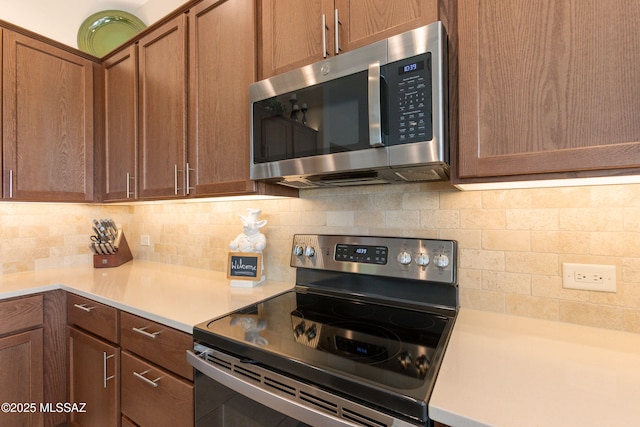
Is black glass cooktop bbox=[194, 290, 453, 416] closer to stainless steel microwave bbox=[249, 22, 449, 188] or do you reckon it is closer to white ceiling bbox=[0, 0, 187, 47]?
stainless steel microwave bbox=[249, 22, 449, 188]

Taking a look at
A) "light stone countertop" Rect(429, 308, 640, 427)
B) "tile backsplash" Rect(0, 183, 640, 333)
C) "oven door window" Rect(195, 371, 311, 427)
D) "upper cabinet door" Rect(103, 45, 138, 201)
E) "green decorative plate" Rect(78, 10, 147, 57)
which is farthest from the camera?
"green decorative plate" Rect(78, 10, 147, 57)

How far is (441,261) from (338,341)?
0.48 meters

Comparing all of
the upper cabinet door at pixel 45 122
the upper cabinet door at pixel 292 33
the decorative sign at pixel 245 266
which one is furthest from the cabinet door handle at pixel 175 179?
the upper cabinet door at pixel 45 122

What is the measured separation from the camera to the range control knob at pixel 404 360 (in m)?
0.74

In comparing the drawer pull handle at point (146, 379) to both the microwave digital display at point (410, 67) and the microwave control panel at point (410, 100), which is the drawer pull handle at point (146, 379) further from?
the microwave digital display at point (410, 67)

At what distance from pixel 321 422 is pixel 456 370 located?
1.11 feet

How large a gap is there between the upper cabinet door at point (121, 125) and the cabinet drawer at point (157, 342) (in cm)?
89

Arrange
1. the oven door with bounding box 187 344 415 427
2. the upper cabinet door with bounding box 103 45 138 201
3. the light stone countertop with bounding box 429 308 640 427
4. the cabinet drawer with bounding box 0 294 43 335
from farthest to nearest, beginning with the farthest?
the upper cabinet door with bounding box 103 45 138 201, the cabinet drawer with bounding box 0 294 43 335, the oven door with bounding box 187 344 415 427, the light stone countertop with bounding box 429 308 640 427

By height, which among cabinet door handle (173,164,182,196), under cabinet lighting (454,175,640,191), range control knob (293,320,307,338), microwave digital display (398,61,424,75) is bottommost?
range control knob (293,320,307,338)

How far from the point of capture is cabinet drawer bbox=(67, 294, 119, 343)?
1.34 m

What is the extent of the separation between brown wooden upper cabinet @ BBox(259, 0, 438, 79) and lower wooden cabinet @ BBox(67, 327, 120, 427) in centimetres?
146

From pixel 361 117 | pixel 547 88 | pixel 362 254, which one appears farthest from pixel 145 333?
pixel 547 88

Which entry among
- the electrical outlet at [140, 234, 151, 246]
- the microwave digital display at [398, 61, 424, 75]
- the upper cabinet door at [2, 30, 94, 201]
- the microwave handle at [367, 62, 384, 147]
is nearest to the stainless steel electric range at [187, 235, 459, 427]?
the microwave handle at [367, 62, 384, 147]

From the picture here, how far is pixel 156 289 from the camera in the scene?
1.49m
